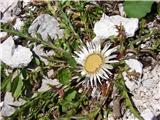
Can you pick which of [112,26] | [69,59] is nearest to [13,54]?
[69,59]

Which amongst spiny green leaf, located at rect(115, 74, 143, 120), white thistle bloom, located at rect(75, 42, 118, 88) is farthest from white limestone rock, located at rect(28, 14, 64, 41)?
spiny green leaf, located at rect(115, 74, 143, 120)

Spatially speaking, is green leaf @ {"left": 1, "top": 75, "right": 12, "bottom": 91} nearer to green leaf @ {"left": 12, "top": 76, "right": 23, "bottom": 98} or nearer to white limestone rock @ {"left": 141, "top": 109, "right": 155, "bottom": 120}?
green leaf @ {"left": 12, "top": 76, "right": 23, "bottom": 98}

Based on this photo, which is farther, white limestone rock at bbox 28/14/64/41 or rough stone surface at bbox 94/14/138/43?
white limestone rock at bbox 28/14/64/41

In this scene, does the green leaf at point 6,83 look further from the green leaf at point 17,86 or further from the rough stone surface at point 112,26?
the rough stone surface at point 112,26

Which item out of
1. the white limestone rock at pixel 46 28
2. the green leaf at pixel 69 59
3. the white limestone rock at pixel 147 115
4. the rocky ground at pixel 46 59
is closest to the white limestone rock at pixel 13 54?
the rocky ground at pixel 46 59

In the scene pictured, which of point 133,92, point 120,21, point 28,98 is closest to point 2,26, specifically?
point 28,98

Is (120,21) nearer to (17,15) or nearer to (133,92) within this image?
(133,92)

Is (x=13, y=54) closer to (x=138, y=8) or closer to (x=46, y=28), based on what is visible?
(x=46, y=28)
